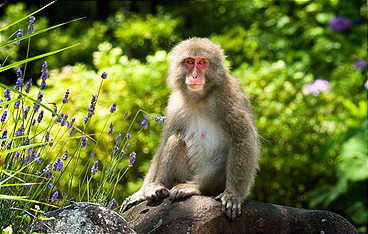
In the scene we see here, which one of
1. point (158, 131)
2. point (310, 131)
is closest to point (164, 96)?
point (158, 131)

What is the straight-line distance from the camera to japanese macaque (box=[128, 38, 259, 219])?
204 inches

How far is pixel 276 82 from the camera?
8453mm

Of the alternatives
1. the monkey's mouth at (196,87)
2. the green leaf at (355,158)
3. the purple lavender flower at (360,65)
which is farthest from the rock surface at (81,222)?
the purple lavender flower at (360,65)

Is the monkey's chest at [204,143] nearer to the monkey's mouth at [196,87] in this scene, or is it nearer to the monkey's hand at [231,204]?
the monkey's mouth at [196,87]

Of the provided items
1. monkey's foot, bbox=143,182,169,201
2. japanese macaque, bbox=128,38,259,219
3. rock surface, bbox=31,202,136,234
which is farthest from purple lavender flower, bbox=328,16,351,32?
rock surface, bbox=31,202,136,234

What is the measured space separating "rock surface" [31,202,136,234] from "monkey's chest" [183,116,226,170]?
1.30 meters

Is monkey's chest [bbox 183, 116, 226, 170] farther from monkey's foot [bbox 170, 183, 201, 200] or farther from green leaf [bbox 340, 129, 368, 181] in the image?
green leaf [bbox 340, 129, 368, 181]

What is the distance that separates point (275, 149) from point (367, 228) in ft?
5.15

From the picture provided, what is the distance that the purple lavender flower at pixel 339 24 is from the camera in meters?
10.5

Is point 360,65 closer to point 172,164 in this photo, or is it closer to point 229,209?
point 172,164

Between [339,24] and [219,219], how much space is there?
6.24 m

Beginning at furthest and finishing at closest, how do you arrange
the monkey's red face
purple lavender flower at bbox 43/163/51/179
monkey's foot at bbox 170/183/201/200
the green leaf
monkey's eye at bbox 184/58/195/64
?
the green leaf
monkey's eye at bbox 184/58/195/64
the monkey's red face
monkey's foot at bbox 170/183/201/200
purple lavender flower at bbox 43/163/51/179

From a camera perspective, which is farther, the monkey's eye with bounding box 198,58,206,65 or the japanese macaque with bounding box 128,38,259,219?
the monkey's eye with bounding box 198,58,206,65

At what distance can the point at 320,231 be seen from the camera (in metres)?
5.00
